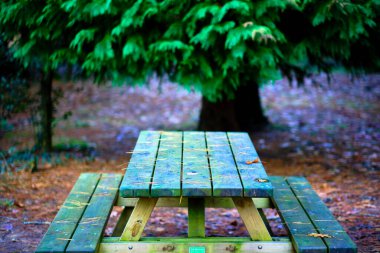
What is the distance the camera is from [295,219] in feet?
13.0

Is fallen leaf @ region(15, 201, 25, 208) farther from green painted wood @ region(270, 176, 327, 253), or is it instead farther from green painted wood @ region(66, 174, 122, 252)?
green painted wood @ region(270, 176, 327, 253)

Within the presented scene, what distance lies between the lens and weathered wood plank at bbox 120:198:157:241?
3578mm

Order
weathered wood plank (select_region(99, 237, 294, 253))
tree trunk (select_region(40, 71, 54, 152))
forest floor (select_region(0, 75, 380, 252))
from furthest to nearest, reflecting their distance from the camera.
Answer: tree trunk (select_region(40, 71, 54, 152)), forest floor (select_region(0, 75, 380, 252)), weathered wood plank (select_region(99, 237, 294, 253))

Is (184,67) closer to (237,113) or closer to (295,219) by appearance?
(295,219)

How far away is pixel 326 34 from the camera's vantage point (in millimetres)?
6711

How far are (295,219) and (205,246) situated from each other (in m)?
0.79

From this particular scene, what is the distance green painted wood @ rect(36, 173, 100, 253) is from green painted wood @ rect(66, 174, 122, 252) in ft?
0.14

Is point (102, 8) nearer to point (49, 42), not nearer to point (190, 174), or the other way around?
point (49, 42)

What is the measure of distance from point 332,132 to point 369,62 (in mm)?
2274

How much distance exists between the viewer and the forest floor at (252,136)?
5.48m

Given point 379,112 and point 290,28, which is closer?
point 290,28

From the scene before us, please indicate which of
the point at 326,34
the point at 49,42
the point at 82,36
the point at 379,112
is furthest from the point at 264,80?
the point at 379,112

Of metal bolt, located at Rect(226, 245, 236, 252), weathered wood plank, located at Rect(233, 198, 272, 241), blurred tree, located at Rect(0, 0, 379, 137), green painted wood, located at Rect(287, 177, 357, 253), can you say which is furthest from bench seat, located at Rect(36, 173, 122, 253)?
blurred tree, located at Rect(0, 0, 379, 137)

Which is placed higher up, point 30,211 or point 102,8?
point 102,8
